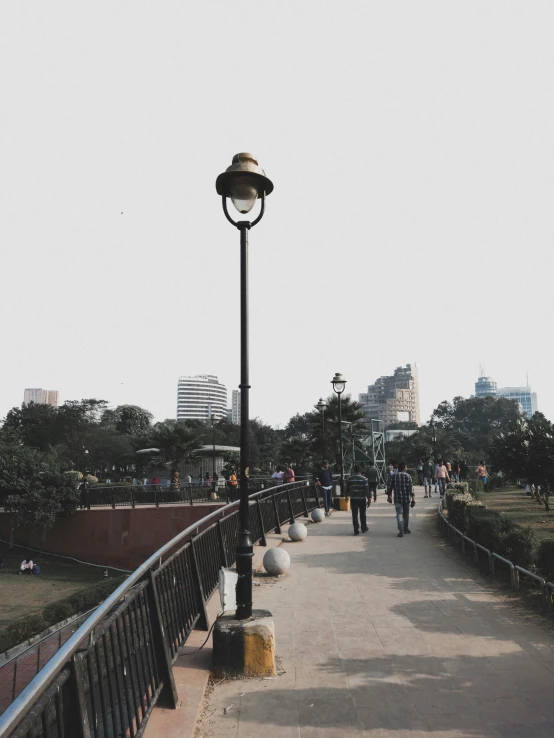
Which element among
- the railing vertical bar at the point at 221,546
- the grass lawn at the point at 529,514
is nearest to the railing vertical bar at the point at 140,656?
the railing vertical bar at the point at 221,546

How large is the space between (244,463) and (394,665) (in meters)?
2.18

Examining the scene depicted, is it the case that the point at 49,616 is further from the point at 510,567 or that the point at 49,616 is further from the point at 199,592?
the point at 510,567

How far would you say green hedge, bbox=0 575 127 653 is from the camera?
16.0m

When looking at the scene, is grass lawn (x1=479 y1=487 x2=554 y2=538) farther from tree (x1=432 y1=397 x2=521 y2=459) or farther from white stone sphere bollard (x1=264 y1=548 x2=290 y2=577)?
tree (x1=432 y1=397 x2=521 y2=459)

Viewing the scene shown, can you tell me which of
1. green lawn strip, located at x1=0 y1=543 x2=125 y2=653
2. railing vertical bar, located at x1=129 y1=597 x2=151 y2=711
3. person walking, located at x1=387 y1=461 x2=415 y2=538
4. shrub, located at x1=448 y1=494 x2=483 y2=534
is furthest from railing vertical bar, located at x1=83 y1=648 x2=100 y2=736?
green lawn strip, located at x1=0 y1=543 x2=125 y2=653

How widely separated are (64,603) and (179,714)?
17572mm

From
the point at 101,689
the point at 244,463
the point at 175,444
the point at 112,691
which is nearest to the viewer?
the point at 101,689

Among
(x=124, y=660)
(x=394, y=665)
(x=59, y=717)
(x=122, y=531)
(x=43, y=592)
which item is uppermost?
(x=59, y=717)

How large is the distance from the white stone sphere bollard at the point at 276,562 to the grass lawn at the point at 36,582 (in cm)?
1451

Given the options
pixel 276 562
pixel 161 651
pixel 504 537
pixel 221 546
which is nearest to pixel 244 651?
pixel 161 651

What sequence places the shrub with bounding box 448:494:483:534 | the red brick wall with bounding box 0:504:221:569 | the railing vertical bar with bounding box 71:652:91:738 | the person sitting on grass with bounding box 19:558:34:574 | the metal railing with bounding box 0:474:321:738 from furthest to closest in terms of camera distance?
the red brick wall with bounding box 0:504:221:569 < the person sitting on grass with bounding box 19:558:34:574 < the shrub with bounding box 448:494:483:534 < the railing vertical bar with bounding box 71:652:91:738 < the metal railing with bounding box 0:474:321:738

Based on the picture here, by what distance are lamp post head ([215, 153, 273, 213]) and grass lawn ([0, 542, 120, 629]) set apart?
61.5 feet

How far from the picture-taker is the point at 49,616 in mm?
17828

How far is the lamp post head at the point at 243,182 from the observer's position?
202 inches
